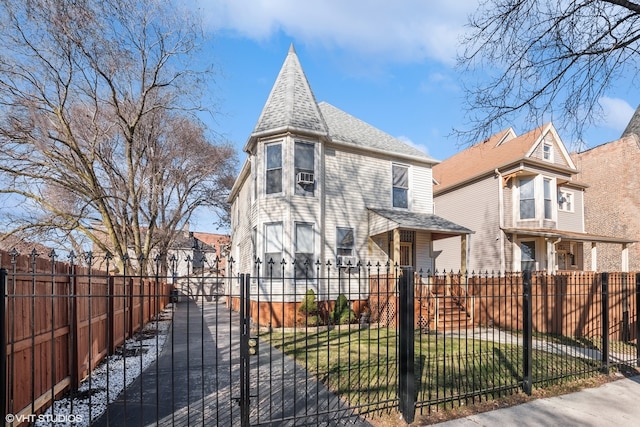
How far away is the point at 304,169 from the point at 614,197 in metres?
20.0

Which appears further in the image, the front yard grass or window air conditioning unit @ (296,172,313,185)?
window air conditioning unit @ (296,172,313,185)

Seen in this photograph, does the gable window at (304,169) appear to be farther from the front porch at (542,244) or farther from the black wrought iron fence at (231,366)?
the front porch at (542,244)

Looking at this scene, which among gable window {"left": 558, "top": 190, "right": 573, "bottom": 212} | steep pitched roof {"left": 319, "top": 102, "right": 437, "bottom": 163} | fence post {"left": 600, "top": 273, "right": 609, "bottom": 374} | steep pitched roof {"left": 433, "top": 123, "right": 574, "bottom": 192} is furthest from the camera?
gable window {"left": 558, "top": 190, "right": 573, "bottom": 212}

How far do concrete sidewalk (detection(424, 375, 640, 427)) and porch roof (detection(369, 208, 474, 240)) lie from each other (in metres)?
7.96

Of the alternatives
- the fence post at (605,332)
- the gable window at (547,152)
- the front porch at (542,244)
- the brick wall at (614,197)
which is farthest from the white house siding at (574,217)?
the fence post at (605,332)

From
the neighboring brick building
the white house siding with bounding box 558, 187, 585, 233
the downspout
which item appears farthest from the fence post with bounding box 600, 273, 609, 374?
the neighboring brick building

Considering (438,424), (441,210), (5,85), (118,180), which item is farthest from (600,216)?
(5,85)

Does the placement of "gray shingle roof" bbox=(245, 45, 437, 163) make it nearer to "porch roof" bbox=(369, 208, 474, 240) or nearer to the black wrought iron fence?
"porch roof" bbox=(369, 208, 474, 240)

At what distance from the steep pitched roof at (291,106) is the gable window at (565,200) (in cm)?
1445

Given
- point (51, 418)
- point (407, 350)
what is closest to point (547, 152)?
point (407, 350)

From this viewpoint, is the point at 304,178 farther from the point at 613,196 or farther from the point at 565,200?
the point at 613,196

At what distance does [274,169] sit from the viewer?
43.7 feet

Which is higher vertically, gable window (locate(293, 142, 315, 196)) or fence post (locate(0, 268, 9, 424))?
gable window (locate(293, 142, 315, 196))

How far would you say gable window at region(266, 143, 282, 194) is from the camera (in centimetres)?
1330
